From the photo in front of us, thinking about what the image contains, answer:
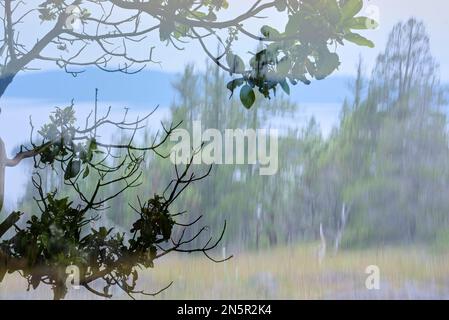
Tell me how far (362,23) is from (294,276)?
0.65 metres

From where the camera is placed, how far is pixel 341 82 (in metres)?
1.59

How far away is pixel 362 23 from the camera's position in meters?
1.54

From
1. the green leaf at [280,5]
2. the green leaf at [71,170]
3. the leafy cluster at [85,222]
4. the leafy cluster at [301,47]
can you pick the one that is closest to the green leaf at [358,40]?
the leafy cluster at [301,47]

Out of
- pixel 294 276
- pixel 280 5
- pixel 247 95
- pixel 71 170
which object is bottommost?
pixel 294 276

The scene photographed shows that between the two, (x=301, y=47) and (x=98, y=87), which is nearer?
(x=301, y=47)

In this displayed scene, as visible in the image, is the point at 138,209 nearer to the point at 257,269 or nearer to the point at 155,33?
the point at 257,269

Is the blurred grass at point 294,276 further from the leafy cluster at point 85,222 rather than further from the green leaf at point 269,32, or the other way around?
the green leaf at point 269,32

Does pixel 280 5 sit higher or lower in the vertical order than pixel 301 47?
higher

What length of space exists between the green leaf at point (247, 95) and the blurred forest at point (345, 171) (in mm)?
37

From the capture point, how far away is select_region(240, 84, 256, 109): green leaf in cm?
154

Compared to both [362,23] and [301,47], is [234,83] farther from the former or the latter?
[362,23]

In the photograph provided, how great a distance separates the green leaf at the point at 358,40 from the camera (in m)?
1.52

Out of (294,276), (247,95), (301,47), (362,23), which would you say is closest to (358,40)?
(362,23)
